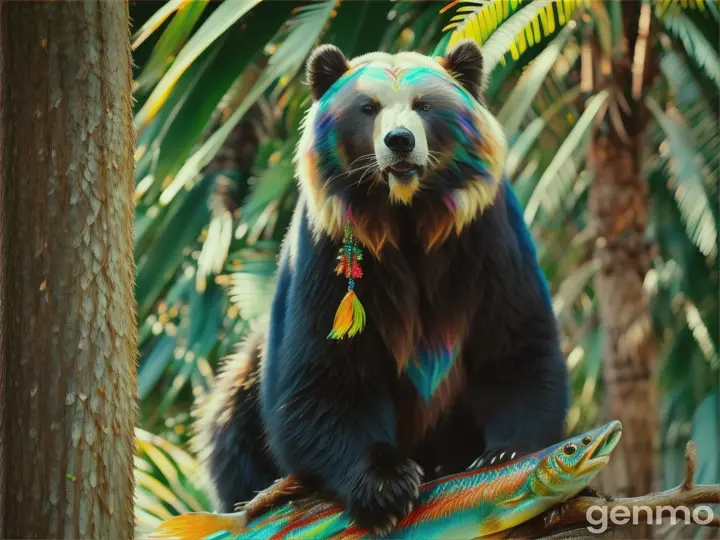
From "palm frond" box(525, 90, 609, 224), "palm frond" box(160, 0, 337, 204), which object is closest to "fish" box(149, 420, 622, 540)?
"palm frond" box(160, 0, 337, 204)

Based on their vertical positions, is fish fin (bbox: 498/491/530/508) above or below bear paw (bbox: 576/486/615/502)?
above

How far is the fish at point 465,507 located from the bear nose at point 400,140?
32.2 inches

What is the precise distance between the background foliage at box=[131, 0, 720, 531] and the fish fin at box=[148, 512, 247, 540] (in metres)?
1.18

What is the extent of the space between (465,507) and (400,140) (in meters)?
0.93

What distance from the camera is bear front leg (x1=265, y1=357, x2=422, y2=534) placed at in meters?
2.62

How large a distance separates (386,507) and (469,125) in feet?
3.37

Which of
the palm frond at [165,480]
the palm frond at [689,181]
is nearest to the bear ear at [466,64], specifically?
the palm frond at [689,181]

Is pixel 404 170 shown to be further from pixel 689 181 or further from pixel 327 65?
pixel 689 181

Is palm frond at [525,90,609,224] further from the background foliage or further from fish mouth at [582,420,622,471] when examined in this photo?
fish mouth at [582,420,622,471]

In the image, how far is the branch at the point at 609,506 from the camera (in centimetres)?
215

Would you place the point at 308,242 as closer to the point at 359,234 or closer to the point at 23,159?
the point at 359,234

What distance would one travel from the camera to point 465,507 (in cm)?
252

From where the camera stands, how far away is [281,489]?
276 centimetres

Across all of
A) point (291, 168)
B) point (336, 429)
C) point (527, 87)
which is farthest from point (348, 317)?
point (291, 168)
